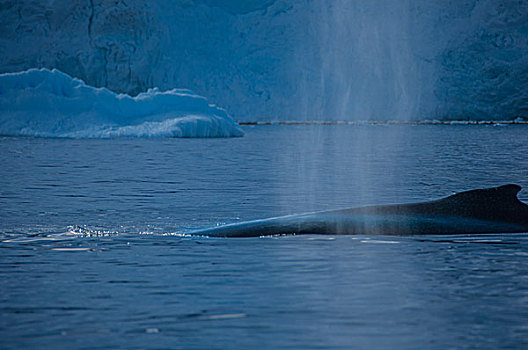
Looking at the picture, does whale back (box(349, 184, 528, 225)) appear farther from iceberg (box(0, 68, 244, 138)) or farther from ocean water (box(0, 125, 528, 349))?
iceberg (box(0, 68, 244, 138))

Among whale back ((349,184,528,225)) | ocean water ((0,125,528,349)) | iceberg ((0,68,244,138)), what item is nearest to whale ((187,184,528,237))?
whale back ((349,184,528,225))

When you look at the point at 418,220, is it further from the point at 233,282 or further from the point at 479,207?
the point at 233,282

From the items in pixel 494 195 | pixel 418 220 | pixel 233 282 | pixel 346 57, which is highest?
pixel 346 57

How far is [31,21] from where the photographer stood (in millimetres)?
45781

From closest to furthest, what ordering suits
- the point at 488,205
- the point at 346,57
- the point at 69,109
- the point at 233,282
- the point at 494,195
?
the point at 233,282 < the point at 494,195 < the point at 488,205 < the point at 69,109 < the point at 346,57

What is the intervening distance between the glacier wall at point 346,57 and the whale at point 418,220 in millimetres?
41986

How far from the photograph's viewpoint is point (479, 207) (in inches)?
330

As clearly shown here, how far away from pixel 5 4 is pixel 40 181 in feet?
110

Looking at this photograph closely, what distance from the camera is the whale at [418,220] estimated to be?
7.84 metres

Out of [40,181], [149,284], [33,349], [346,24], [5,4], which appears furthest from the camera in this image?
[346,24]

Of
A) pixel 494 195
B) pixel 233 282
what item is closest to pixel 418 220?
pixel 494 195

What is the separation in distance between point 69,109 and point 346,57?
34559mm

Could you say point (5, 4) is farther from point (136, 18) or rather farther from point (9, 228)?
point (9, 228)

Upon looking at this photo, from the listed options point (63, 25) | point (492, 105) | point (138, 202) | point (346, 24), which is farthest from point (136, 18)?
point (138, 202)
